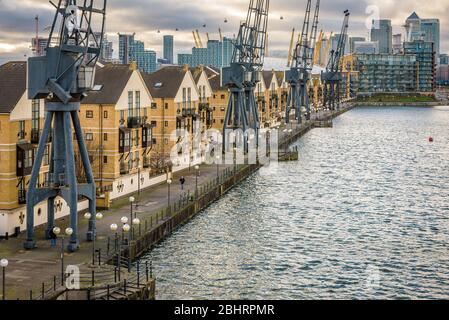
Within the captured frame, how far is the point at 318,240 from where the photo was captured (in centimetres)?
4391

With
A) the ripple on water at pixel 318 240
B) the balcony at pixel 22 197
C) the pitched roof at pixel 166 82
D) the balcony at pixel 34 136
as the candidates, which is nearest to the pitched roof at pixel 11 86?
the balcony at pixel 34 136

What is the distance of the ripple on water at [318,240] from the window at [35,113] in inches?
367

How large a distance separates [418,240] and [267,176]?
29417mm

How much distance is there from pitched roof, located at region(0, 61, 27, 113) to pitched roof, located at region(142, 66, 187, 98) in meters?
28.8

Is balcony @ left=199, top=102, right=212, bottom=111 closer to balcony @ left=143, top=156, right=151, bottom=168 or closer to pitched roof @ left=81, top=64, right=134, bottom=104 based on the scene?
balcony @ left=143, top=156, right=151, bottom=168

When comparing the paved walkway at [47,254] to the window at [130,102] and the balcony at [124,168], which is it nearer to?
the balcony at [124,168]

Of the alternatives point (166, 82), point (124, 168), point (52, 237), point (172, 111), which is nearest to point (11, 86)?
point (52, 237)

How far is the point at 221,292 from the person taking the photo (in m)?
33.0

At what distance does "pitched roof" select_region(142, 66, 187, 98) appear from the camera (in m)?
69.7

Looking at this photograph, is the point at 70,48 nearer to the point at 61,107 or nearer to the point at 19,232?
the point at 61,107

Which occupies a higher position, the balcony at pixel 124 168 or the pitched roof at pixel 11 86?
the pitched roof at pixel 11 86

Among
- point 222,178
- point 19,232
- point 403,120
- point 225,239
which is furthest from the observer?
point 403,120

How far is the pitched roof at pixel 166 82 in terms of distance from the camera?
229ft
